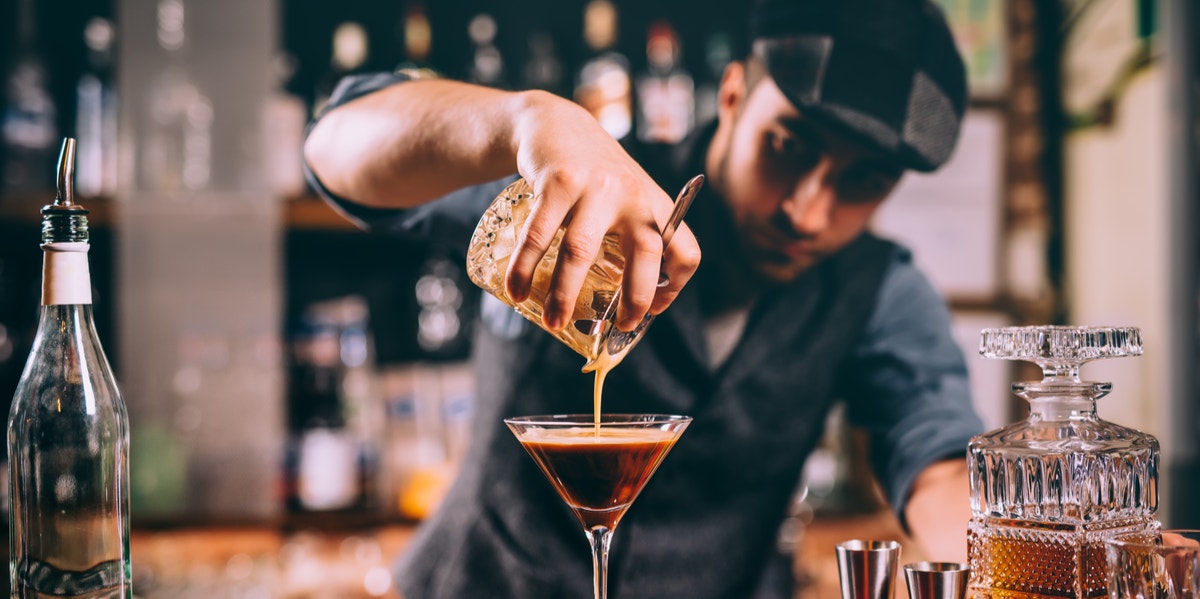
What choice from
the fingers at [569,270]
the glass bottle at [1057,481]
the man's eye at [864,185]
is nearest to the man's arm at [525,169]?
the fingers at [569,270]

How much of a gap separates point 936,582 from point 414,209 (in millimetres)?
864

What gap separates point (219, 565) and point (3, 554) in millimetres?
448

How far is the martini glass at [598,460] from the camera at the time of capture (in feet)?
3.06

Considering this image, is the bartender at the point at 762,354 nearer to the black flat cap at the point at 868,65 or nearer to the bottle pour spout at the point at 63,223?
the black flat cap at the point at 868,65

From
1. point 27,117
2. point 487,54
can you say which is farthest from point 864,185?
point 27,117

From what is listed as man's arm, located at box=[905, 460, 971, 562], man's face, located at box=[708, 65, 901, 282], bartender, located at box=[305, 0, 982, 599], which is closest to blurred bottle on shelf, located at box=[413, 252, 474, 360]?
bartender, located at box=[305, 0, 982, 599]

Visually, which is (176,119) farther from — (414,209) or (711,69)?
(711,69)

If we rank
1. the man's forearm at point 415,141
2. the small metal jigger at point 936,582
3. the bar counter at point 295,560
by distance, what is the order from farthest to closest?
the bar counter at point 295,560 < the man's forearm at point 415,141 < the small metal jigger at point 936,582

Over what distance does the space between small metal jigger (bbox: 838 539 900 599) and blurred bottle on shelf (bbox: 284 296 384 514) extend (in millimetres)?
1492

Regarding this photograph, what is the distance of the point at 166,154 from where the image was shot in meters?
Answer: 2.14

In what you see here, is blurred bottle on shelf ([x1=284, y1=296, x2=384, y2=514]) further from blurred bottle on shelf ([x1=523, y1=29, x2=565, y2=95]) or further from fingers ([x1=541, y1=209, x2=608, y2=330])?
fingers ([x1=541, y1=209, x2=608, y2=330])

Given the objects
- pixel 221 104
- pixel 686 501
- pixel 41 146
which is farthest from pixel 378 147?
pixel 41 146

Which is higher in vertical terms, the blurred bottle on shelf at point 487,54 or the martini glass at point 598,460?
the blurred bottle on shelf at point 487,54

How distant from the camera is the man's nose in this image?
5.22ft
